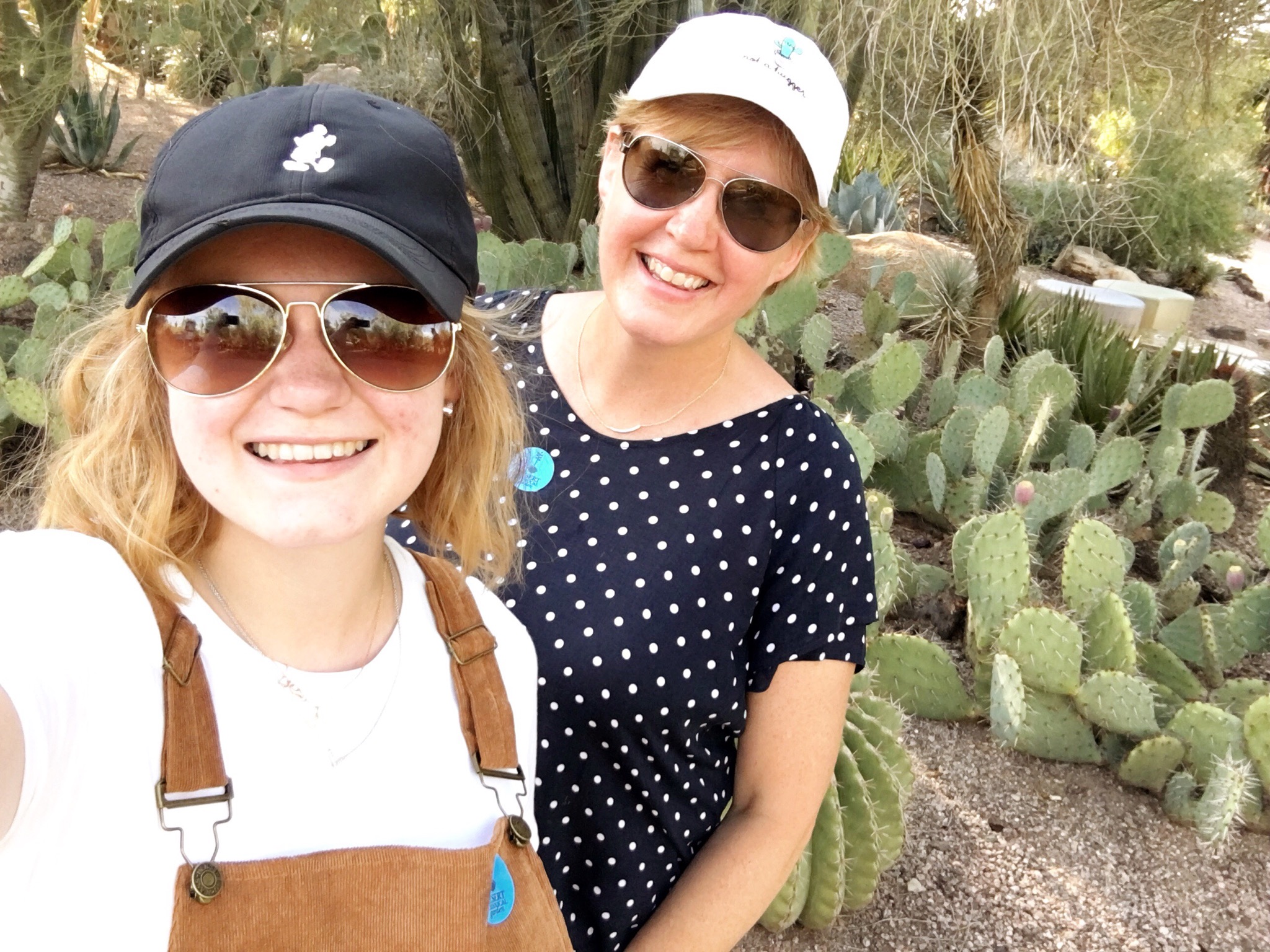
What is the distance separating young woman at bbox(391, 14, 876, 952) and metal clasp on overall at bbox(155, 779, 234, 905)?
76cm

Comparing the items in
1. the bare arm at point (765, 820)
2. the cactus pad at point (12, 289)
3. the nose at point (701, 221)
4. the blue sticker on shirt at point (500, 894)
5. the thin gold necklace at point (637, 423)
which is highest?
Answer: the nose at point (701, 221)

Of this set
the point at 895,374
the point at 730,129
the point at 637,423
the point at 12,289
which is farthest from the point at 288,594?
the point at 12,289

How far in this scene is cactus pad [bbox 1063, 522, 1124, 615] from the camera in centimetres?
362

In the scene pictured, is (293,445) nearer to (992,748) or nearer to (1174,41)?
(992,748)

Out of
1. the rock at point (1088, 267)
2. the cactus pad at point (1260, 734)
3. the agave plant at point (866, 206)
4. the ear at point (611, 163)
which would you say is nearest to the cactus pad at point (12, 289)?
the ear at point (611, 163)

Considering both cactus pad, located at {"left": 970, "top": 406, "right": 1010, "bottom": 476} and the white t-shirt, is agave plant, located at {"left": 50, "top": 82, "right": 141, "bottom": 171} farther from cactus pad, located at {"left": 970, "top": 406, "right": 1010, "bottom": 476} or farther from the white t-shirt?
the white t-shirt

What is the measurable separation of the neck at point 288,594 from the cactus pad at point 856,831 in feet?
5.91

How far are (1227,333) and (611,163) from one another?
1132 centimetres

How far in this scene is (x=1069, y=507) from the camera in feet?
14.7

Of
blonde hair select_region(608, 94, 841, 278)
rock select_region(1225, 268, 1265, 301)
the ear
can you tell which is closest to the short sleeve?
blonde hair select_region(608, 94, 841, 278)

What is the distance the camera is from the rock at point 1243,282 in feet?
45.7

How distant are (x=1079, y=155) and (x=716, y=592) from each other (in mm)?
4695

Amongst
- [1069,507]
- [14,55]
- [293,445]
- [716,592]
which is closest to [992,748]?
[1069,507]

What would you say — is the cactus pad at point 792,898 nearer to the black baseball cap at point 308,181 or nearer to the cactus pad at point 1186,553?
the black baseball cap at point 308,181
